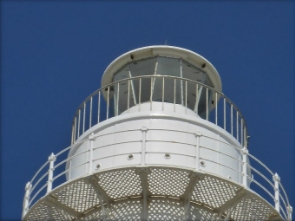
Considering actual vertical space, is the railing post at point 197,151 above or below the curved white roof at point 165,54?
below

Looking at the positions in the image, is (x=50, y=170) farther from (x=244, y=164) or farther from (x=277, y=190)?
(x=277, y=190)

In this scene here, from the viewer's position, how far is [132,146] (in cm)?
3181

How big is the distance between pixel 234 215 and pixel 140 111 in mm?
3960

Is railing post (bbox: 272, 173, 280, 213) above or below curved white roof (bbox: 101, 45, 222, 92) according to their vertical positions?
below

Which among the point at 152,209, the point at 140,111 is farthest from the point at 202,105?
the point at 152,209

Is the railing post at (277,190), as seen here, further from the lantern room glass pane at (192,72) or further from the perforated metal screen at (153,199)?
the lantern room glass pane at (192,72)

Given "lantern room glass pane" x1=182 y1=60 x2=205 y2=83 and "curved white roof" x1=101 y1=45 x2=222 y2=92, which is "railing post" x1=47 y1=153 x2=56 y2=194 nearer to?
"curved white roof" x1=101 y1=45 x2=222 y2=92

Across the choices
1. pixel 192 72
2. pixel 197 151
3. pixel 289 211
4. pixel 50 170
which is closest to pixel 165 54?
pixel 192 72

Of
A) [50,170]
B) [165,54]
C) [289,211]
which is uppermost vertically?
[165,54]

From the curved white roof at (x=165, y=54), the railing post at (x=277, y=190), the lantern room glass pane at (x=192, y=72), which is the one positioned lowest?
the railing post at (x=277, y=190)

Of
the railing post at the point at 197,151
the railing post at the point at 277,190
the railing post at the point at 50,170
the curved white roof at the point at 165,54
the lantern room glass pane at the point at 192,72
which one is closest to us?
the railing post at the point at 197,151

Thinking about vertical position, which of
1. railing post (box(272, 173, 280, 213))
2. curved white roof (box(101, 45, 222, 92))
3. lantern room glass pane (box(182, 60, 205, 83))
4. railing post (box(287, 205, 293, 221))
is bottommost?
railing post (box(287, 205, 293, 221))

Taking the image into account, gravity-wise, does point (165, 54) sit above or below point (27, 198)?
above

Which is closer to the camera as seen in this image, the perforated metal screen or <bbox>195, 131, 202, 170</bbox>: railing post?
<bbox>195, 131, 202, 170</bbox>: railing post
